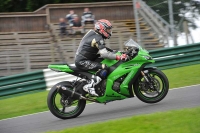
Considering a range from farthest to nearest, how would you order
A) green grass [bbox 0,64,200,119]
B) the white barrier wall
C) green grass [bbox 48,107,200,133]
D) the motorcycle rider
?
the white barrier wall, green grass [bbox 0,64,200,119], the motorcycle rider, green grass [bbox 48,107,200,133]

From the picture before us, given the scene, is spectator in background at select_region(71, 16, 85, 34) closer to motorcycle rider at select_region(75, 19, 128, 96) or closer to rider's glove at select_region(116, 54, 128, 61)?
motorcycle rider at select_region(75, 19, 128, 96)

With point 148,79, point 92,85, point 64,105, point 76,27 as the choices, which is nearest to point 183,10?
point 76,27

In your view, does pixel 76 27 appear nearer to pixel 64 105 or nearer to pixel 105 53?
pixel 64 105

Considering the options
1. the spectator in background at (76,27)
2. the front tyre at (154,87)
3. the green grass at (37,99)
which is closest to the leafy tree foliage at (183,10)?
the green grass at (37,99)

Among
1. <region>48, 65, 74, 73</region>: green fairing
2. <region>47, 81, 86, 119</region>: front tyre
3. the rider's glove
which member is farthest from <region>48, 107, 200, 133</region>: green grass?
<region>48, 65, 74, 73</region>: green fairing

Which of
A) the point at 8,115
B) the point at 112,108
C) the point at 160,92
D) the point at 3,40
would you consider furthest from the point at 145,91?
the point at 3,40

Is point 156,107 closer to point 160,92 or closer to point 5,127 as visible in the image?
point 160,92

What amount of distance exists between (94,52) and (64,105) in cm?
121

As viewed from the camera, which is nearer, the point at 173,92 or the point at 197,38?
the point at 173,92

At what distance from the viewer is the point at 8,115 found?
10.0 m

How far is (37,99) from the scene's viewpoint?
38.6ft

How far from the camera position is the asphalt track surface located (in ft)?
26.6

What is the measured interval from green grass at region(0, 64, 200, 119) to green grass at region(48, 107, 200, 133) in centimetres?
363

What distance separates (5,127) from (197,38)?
30.2 feet
